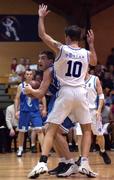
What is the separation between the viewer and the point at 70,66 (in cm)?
722

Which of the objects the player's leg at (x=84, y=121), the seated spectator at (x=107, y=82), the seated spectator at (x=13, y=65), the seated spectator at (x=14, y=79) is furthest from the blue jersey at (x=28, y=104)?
the seated spectator at (x=13, y=65)

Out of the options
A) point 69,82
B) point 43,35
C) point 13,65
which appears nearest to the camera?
point 43,35

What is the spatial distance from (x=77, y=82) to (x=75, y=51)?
1.26ft

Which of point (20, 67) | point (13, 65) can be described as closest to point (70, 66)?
point (20, 67)

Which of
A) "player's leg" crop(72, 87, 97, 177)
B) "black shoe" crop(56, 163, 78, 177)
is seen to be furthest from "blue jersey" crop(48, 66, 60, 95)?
"black shoe" crop(56, 163, 78, 177)

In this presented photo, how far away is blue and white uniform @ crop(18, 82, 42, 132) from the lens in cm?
1224

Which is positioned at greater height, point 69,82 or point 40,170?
point 69,82

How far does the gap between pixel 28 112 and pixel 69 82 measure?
204 inches

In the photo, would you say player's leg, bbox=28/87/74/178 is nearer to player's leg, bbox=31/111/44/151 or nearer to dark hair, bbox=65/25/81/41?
dark hair, bbox=65/25/81/41

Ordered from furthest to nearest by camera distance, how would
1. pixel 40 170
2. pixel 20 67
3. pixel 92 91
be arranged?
1. pixel 20 67
2. pixel 92 91
3. pixel 40 170

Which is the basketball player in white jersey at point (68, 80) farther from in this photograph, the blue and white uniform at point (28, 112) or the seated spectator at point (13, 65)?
the seated spectator at point (13, 65)

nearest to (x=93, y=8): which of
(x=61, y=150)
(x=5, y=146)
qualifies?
(x=5, y=146)

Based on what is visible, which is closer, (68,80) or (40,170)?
(40,170)

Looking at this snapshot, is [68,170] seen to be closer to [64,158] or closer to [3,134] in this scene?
[64,158]
